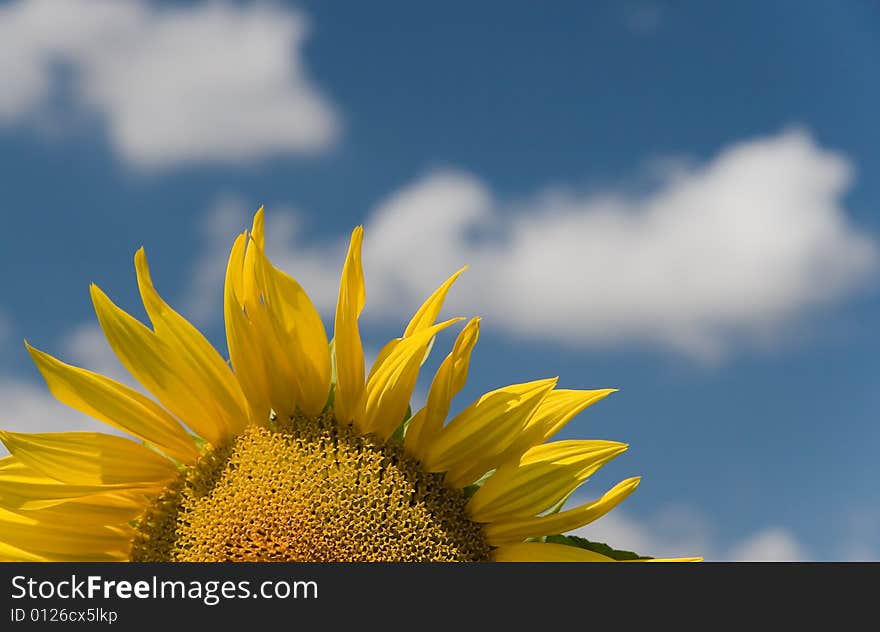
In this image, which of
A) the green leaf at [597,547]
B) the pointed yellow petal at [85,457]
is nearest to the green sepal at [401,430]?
the green leaf at [597,547]

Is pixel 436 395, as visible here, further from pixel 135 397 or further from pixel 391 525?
pixel 135 397

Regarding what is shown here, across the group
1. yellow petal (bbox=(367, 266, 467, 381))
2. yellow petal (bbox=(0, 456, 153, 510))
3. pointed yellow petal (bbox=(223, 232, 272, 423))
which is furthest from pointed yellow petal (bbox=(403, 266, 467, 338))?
yellow petal (bbox=(0, 456, 153, 510))

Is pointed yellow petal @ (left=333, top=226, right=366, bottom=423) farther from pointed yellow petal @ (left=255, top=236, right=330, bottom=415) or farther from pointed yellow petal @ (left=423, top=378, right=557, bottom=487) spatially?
pointed yellow petal @ (left=423, top=378, right=557, bottom=487)

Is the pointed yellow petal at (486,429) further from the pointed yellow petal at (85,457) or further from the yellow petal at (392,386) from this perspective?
the pointed yellow petal at (85,457)

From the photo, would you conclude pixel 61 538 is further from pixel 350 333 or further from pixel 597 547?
pixel 597 547

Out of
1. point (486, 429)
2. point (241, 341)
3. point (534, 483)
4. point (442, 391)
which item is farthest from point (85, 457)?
point (534, 483)
